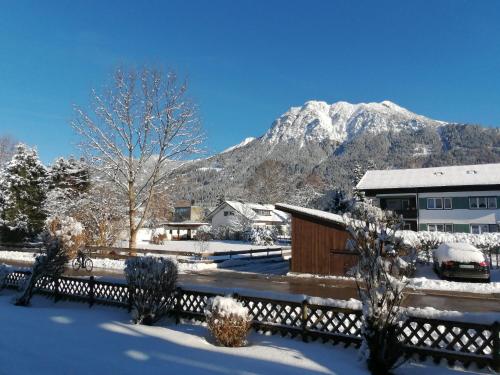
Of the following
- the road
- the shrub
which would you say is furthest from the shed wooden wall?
the shrub

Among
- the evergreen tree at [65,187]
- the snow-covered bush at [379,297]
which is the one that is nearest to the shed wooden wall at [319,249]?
the snow-covered bush at [379,297]

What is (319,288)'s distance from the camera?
18266 mm

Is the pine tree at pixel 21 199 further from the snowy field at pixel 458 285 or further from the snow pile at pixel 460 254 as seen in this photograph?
the snow pile at pixel 460 254

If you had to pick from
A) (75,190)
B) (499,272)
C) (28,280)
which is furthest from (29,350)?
(75,190)

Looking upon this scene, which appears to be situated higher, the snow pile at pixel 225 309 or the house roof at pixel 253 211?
the house roof at pixel 253 211

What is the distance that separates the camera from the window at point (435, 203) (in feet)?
131

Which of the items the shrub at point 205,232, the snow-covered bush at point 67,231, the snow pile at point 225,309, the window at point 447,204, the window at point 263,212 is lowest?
the snow pile at point 225,309

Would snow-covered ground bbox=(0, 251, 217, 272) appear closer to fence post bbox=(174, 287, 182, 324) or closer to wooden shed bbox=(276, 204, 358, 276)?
wooden shed bbox=(276, 204, 358, 276)

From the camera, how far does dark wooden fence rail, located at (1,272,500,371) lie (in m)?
7.34

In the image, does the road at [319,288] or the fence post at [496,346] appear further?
the road at [319,288]

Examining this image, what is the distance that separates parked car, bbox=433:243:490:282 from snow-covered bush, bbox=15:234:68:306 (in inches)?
635

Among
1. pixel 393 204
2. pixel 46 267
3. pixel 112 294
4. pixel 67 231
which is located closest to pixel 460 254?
pixel 112 294

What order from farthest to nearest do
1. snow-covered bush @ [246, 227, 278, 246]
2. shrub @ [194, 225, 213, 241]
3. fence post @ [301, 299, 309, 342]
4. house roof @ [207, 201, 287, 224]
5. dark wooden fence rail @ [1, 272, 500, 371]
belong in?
house roof @ [207, 201, 287, 224] < shrub @ [194, 225, 213, 241] < snow-covered bush @ [246, 227, 278, 246] < fence post @ [301, 299, 309, 342] < dark wooden fence rail @ [1, 272, 500, 371]

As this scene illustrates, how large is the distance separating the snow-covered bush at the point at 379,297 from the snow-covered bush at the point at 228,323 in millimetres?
2395
